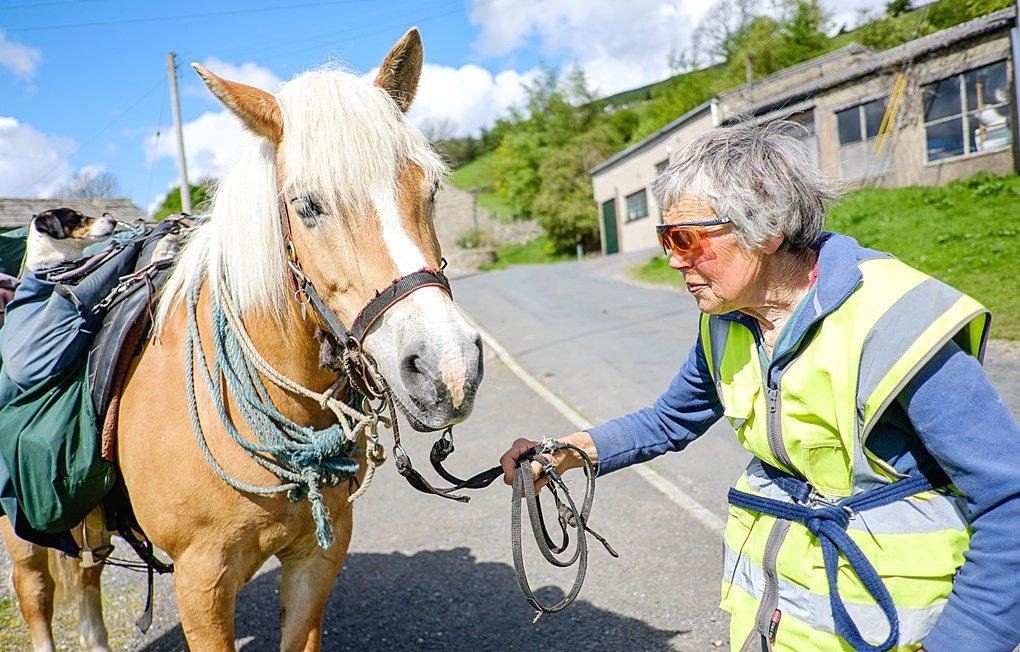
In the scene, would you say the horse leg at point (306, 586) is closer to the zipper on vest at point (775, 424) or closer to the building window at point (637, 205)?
the zipper on vest at point (775, 424)

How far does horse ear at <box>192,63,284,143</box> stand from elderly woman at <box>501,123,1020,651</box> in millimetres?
1126

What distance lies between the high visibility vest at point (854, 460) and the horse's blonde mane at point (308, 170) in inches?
44.3

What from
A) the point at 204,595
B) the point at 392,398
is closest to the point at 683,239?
the point at 392,398

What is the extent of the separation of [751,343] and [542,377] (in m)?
7.28

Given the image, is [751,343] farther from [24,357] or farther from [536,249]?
[536,249]

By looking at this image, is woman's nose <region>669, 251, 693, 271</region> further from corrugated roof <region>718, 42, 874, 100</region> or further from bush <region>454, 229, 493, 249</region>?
bush <region>454, 229, 493, 249</region>

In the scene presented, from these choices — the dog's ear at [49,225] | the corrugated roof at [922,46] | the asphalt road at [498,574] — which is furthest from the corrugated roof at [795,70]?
the dog's ear at [49,225]

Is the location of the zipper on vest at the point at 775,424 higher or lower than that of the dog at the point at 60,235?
lower

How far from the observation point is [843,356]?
1415 mm

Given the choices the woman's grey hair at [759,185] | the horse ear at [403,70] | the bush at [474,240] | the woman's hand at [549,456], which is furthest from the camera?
the bush at [474,240]

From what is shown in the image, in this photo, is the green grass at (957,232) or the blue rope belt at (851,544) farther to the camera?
the green grass at (957,232)

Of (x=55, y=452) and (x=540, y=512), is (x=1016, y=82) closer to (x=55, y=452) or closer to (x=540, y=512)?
(x=540, y=512)

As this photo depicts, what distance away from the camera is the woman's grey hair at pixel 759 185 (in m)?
1.54

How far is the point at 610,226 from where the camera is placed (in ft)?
105
